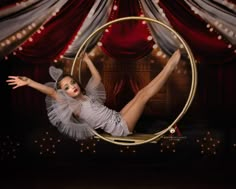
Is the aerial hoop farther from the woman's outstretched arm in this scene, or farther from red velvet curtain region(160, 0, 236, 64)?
the woman's outstretched arm

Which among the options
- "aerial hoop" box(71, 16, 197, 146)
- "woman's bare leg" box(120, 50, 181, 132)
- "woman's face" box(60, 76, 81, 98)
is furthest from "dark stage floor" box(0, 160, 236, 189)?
"woman's face" box(60, 76, 81, 98)

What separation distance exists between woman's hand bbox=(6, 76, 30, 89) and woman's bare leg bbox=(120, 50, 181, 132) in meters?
0.96

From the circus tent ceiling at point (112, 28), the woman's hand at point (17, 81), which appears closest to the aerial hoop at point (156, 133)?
the circus tent ceiling at point (112, 28)

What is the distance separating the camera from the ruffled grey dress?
3.30m

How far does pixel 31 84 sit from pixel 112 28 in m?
0.94

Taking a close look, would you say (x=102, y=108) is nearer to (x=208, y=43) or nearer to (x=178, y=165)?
(x=178, y=165)

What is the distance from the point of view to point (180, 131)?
326cm

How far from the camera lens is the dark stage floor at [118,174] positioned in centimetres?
322

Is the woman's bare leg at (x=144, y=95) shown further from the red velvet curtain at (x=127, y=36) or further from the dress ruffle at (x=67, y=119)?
the dress ruffle at (x=67, y=119)

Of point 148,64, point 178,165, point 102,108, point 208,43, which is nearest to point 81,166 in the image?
point 102,108

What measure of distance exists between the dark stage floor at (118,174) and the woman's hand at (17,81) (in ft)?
2.48

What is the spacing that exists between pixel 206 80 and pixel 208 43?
35 cm

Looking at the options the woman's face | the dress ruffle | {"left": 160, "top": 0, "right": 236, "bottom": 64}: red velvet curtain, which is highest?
{"left": 160, "top": 0, "right": 236, "bottom": 64}: red velvet curtain

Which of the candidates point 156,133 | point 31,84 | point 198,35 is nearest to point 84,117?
point 31,84
